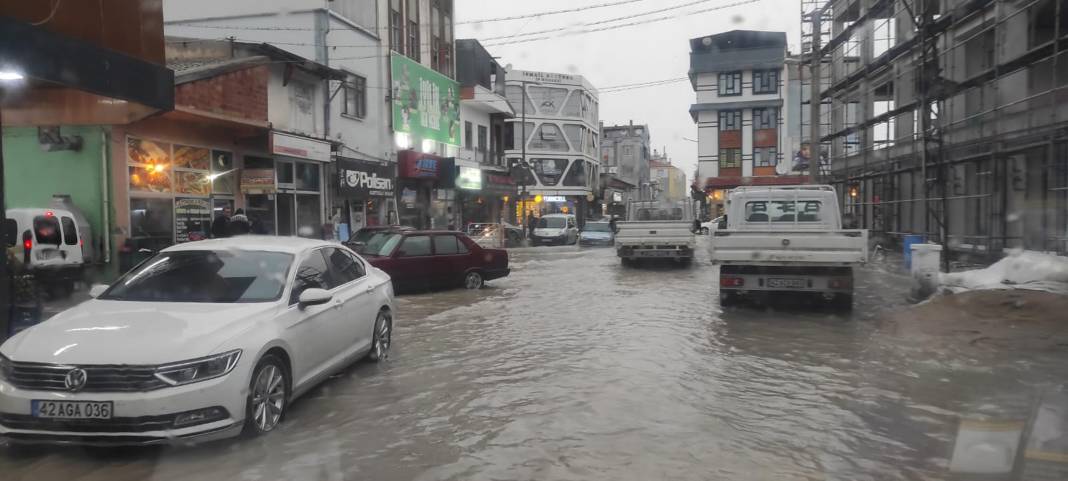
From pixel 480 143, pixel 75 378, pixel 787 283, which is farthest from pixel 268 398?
pixel 480 143

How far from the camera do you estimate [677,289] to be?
15609mm

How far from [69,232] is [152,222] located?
253 cm

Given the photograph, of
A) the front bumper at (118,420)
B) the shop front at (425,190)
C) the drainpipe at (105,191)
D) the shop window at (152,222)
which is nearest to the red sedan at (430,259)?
the shop window at (152,222)

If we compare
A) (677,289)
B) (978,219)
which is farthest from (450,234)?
(978,219)

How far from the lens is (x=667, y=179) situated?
12012 cm

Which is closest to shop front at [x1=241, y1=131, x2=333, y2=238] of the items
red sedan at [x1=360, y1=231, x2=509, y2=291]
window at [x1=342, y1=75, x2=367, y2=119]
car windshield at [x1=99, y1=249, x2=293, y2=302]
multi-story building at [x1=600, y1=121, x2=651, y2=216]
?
window at [x1=342, y1=75, x2=367, y2=119]

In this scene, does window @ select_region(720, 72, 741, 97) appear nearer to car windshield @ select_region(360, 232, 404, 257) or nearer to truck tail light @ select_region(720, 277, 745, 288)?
car windshield @ select_region(360, 232, 404, 257)

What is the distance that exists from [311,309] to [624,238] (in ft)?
51.6

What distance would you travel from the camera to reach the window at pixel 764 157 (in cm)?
5769

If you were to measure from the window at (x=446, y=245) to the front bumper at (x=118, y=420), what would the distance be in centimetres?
1000

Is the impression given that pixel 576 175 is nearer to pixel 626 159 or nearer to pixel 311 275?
pixel 626 159

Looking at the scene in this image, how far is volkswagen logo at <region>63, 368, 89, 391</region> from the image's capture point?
4.61 m

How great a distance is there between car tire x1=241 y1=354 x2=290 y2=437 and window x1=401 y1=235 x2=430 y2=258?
847 centimetres

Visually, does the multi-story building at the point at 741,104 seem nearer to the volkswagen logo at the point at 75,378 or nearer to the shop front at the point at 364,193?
the shop front at the point at 364,193
